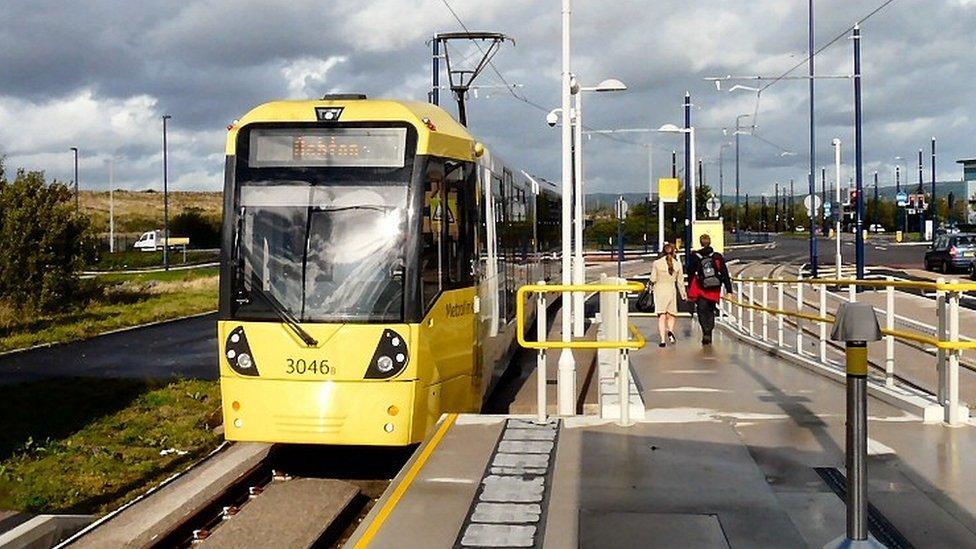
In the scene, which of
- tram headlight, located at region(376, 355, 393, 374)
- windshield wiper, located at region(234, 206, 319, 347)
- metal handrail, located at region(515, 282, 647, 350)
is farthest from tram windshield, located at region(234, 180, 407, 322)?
metal handrail, located at region(515, 282, 647, 350)

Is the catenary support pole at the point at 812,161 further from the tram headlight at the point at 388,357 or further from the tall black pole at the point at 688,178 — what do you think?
the tram headlight at the point at 388,357

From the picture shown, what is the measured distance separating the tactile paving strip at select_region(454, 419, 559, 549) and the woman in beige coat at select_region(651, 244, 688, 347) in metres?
9.17

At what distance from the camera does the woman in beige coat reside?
18.2 meters

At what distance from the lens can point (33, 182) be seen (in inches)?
1270

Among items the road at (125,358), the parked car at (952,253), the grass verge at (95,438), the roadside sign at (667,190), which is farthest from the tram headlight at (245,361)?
the parked car at (952,253)

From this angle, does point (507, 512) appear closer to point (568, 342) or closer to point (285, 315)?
point (568, 342)

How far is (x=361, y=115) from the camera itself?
1046 cm

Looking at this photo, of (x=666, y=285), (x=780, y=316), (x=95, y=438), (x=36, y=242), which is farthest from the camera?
(x=36, y=242)

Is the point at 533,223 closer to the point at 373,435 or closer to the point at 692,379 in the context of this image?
the point at 692,379

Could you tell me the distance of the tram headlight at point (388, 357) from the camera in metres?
9.87

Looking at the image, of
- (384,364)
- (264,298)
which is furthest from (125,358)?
(384,364)

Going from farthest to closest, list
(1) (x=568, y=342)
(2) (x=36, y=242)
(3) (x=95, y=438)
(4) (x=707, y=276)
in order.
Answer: (2) (x=36, y=242) → (4) (x=707, y=276) → (3) (x=95, y=438) → (1) (x=568, y=342)

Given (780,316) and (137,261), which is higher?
(137,261)

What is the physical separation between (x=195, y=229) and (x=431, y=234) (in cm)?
9681
